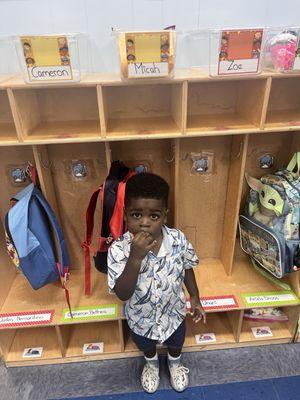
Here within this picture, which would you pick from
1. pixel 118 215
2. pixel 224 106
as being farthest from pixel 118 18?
pixel 118 215

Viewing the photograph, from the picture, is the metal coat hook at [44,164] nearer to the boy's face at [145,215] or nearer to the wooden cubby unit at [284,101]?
the boy's face at [145,215]

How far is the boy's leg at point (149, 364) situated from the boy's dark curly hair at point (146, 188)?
0.67 m

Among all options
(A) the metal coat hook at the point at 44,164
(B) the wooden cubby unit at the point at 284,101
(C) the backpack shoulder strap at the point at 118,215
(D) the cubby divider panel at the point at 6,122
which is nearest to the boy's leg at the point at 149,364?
(C) the backpack shoulder strap at the point at 118,215

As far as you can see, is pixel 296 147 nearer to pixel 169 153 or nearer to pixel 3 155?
pixel 169 153

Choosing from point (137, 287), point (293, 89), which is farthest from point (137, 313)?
point (293, 89)

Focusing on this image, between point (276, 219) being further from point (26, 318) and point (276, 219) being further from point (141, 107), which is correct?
point (26, 318)

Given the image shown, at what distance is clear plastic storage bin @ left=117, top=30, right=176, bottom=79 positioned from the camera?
1044 millimetres

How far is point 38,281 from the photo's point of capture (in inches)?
56.2

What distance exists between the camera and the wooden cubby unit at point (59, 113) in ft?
4.17

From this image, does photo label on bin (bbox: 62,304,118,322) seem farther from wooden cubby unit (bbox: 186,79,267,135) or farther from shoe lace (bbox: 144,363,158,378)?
wooden cubby unit (bbox: 186,79,267,135)

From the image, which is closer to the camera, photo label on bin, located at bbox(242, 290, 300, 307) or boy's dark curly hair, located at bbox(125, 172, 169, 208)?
boy's dark curly hair, located at bbox(125, 172, 169, 208)

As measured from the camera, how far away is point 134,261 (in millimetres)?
1109

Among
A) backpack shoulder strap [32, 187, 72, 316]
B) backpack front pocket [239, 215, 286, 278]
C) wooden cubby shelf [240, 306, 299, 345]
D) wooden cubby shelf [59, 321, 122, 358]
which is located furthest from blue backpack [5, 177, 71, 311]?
wooden cubby shelf [240, 306, 299, 345]

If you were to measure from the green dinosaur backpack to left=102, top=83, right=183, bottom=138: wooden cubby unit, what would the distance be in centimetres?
52
